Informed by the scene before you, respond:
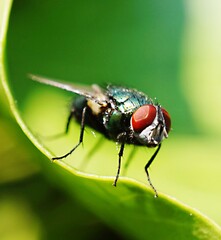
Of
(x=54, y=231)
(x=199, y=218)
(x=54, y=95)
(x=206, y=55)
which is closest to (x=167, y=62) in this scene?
(x=206, y=55)

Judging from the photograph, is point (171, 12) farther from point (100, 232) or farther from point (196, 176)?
point (100, 232)

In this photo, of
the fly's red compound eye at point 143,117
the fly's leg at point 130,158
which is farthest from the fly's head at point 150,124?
the fly's leg at point 130,158

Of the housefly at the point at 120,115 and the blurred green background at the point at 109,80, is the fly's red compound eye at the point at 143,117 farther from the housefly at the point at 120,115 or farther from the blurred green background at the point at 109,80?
the blurred green background at the point at 109,80

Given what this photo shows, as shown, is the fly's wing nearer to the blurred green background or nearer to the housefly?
the housefly

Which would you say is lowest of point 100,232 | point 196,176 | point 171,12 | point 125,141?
point 100,232

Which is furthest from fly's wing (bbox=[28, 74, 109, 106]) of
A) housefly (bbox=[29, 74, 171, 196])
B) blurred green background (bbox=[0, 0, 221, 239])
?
blurred green background (bbox=[0, 0, 221, 239])

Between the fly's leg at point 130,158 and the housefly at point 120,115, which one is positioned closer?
the housefly at point 120,115

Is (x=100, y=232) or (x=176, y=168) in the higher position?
(x=176, y=168)
